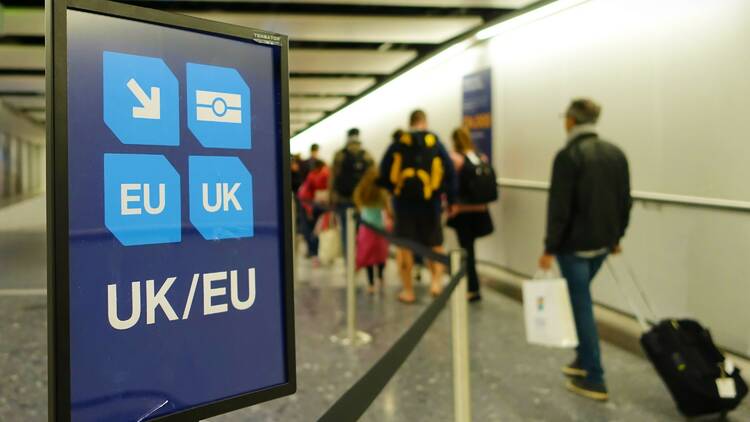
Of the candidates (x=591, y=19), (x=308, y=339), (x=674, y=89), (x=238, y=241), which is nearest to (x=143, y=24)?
(x=238, y=241)

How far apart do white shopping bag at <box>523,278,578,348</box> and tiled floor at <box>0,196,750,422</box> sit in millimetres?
354

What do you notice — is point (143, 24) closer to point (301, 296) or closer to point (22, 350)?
point (22, 350)

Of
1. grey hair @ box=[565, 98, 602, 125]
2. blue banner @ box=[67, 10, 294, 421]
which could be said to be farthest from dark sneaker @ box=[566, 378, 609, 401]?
blue banner @ box=[67, 10, 294, 421]

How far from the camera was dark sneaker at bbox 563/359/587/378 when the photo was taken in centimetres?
402

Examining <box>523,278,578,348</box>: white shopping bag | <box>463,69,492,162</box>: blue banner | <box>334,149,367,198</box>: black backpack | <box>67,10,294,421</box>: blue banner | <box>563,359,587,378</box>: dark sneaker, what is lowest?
<box>563,359,587,378</box>: dark sneaker

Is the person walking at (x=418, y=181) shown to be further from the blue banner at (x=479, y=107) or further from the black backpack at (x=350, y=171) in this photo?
the blue banner at (x=479, y=107)

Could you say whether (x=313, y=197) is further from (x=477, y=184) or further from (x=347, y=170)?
(x=477, y=184)

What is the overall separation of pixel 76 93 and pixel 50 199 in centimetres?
17

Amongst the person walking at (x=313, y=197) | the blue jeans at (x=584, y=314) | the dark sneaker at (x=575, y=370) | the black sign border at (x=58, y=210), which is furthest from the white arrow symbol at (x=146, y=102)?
the person walking at (x=313, y=197)

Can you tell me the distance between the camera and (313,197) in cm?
945

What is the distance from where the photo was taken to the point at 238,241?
1.31 meters

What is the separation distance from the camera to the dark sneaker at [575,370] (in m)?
4.02

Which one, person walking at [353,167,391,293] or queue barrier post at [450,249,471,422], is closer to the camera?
queue barrier post at [450,249,471,422]

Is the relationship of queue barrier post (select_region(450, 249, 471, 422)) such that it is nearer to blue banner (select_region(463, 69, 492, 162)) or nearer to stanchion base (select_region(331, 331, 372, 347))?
stanchion base (select_region(331, 331, 372, 347))
